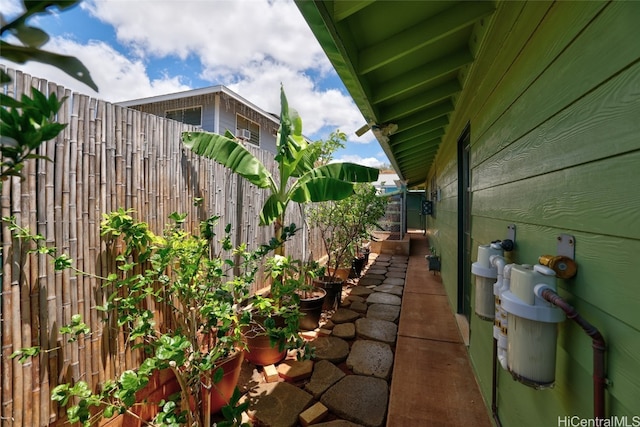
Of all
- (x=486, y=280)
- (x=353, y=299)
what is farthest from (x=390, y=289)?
(x=486, y=280)

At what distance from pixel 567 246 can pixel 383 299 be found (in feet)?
13.5

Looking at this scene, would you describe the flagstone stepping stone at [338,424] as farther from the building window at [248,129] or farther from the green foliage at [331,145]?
the building window at [248,129]

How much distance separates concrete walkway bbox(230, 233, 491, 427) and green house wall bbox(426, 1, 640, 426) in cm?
54

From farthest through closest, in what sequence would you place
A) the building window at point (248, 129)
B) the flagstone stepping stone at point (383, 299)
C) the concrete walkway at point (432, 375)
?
the building window at point (248, 129), the flagstone stepping stone at point (383, 299), the concrete walkway at point (432, 375)

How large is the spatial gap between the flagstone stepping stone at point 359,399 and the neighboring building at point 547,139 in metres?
0.44

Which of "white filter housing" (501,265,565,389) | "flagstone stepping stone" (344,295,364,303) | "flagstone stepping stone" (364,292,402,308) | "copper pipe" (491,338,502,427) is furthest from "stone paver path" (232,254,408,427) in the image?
"white filter housing" (501,265,565,389)

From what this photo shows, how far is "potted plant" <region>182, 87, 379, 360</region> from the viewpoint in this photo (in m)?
2.89

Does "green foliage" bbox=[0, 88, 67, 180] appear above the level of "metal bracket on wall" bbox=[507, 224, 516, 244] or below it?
above

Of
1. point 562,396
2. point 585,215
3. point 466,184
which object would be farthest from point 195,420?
point 466,184

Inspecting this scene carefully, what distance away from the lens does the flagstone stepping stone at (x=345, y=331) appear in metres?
3.60

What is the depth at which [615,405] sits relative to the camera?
2.63 feet

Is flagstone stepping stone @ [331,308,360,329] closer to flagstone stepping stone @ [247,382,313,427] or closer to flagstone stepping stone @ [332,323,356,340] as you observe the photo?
flagstone stepping stone @ [332,323,356,340]

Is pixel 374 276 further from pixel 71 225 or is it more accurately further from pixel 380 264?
pixel 71 225

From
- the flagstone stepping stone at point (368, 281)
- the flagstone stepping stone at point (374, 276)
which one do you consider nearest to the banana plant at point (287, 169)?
the flagstone stepping stone at point (368, 281)
